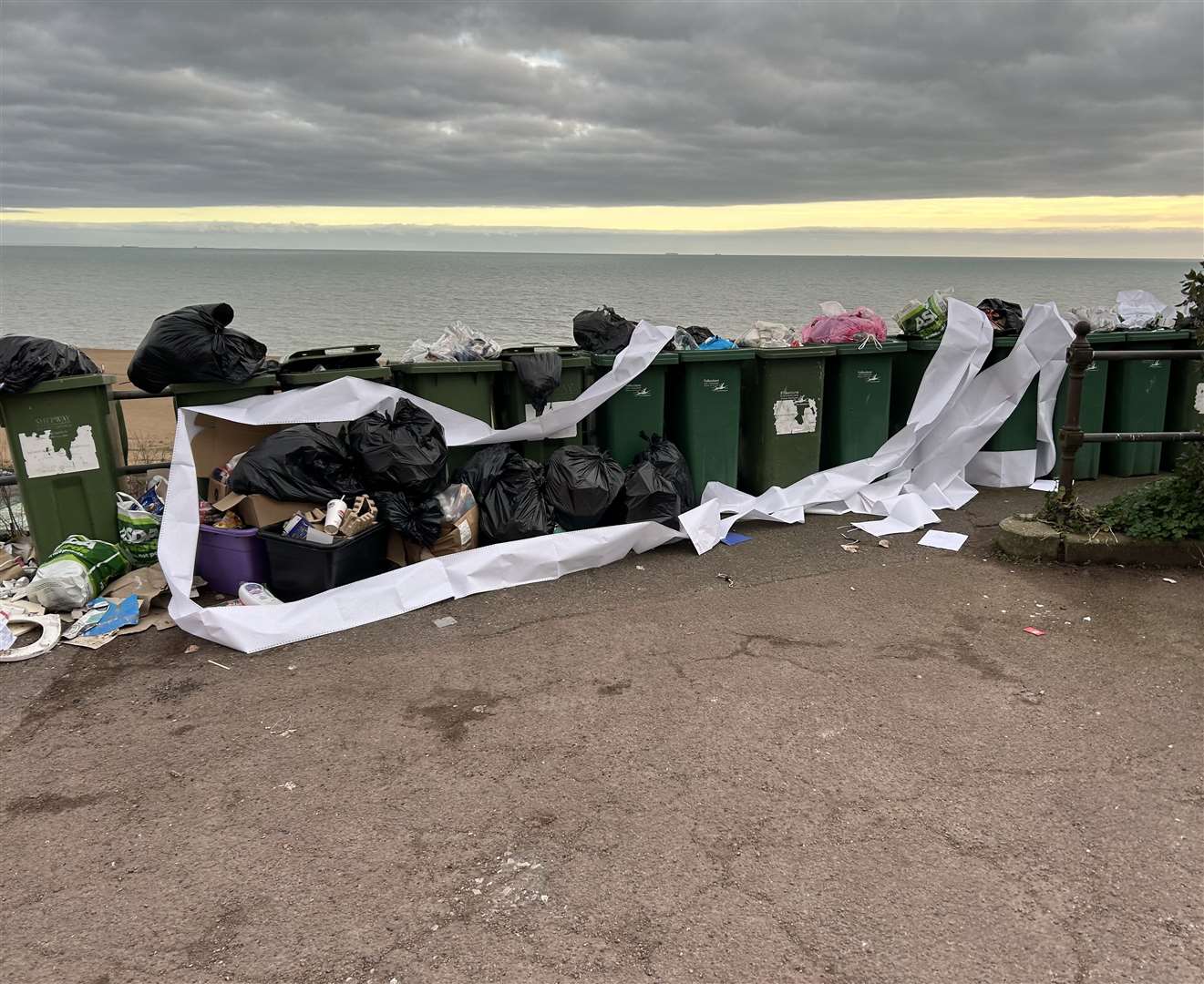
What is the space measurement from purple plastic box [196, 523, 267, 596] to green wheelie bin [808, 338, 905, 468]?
4.05 meters

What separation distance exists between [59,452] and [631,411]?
332cm

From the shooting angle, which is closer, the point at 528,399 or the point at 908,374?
the point at 528,399

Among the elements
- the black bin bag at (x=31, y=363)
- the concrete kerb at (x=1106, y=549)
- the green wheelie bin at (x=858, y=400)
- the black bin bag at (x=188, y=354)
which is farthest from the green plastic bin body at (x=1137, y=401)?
the black bin bag at (x=31, y=363)

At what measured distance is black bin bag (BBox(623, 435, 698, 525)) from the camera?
211 inches

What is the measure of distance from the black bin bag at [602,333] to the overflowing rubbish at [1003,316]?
2.87 m

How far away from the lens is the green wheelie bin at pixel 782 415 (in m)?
6.32

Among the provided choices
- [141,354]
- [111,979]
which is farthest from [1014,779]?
[141,354]

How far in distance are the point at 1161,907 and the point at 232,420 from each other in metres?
4.46

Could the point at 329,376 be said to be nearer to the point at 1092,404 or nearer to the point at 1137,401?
the point at 1092,404

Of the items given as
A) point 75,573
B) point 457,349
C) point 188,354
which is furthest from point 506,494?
point 75,573

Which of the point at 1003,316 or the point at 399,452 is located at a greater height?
the point at 1003,316

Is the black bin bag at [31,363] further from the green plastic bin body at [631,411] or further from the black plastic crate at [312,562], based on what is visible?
the green plastic bin body at [631,411]

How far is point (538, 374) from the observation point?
219 inches

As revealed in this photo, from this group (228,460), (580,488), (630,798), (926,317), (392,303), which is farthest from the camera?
(392,303)
